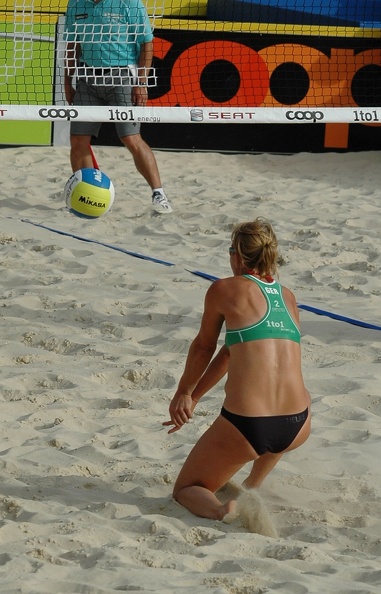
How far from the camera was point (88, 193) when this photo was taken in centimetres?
650

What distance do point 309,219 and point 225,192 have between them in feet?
3.85

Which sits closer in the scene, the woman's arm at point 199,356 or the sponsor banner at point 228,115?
the woman's arm at point 199,356

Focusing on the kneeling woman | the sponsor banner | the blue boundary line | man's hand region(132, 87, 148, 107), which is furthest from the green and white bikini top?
man's hand region(132, 87, 148, 107)

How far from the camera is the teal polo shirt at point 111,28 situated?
23.9 ft

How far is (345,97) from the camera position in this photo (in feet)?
33.4

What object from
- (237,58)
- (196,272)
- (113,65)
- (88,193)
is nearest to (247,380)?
(196,272)

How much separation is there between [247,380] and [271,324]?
0.65ft

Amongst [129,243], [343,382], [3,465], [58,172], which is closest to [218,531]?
[3,465]

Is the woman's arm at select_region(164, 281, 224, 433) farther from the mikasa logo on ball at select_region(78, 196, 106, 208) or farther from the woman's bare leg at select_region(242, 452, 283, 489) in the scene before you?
the mikasa logo on ball at select_region(78, 196, 106, 208)

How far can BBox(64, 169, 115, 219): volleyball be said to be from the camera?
256 inches

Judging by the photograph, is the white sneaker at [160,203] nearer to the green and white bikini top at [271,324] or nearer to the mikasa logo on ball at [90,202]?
the mikasa logo on ball at [90,202]

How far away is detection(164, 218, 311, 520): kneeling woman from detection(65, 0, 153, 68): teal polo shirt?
4478 mm

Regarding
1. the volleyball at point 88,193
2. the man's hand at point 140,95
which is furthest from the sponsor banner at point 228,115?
the man's hand at point 140,95

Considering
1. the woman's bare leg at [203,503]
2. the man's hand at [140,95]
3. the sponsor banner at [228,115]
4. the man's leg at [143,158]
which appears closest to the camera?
the woman's bare leg at [203,503]
